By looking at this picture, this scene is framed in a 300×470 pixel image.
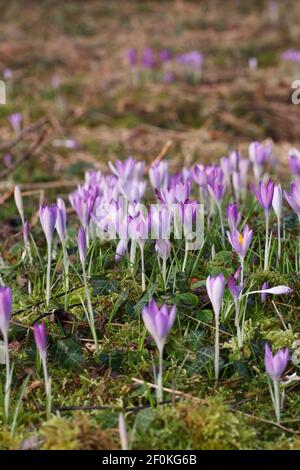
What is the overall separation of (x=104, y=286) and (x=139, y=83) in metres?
5.67

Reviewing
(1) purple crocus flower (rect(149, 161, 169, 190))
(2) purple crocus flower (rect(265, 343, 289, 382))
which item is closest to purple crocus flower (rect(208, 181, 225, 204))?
(1) purple crocus flower (rect(149, 161, 169, 190))

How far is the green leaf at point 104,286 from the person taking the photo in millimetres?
2959

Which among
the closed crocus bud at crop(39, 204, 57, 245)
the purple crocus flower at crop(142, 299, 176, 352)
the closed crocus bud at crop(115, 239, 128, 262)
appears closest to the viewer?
the purple crocus flower at crop(142, 299, 176, 352)

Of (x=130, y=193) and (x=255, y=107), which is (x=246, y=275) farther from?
(x=255, y=107)

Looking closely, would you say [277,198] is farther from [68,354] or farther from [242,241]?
[68,354]

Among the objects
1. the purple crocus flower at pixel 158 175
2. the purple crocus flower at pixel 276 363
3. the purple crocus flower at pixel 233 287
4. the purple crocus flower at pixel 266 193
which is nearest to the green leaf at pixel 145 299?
the purple crocus flower at pixel 233 287

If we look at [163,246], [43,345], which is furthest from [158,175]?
[43,345]

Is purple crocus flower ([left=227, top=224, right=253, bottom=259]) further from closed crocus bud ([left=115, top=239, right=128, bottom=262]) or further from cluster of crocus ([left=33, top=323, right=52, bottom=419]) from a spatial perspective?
cluster of crocus ([left=33, top=323, right=52, bottom=419])

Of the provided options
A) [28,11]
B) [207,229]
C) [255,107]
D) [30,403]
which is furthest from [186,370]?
[28,11]

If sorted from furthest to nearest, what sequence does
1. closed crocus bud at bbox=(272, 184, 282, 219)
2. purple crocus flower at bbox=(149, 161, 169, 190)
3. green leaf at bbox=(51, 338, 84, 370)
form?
purple crocus flower at bbox=(149, 161, 169, 190) < closed crocus bud at bbox=(272, 184, 282, 219) < green leaf at bbox=(51, 338, 84, 370)

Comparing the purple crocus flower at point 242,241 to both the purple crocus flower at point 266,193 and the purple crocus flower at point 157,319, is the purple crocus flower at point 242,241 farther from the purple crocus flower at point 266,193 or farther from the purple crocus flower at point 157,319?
the purple crocus flower at point 157,319

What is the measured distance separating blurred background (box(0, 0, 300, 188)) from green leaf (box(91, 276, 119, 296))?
1824 mm

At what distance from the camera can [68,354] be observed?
102 inches

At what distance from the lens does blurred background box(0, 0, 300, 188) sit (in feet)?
21.2
